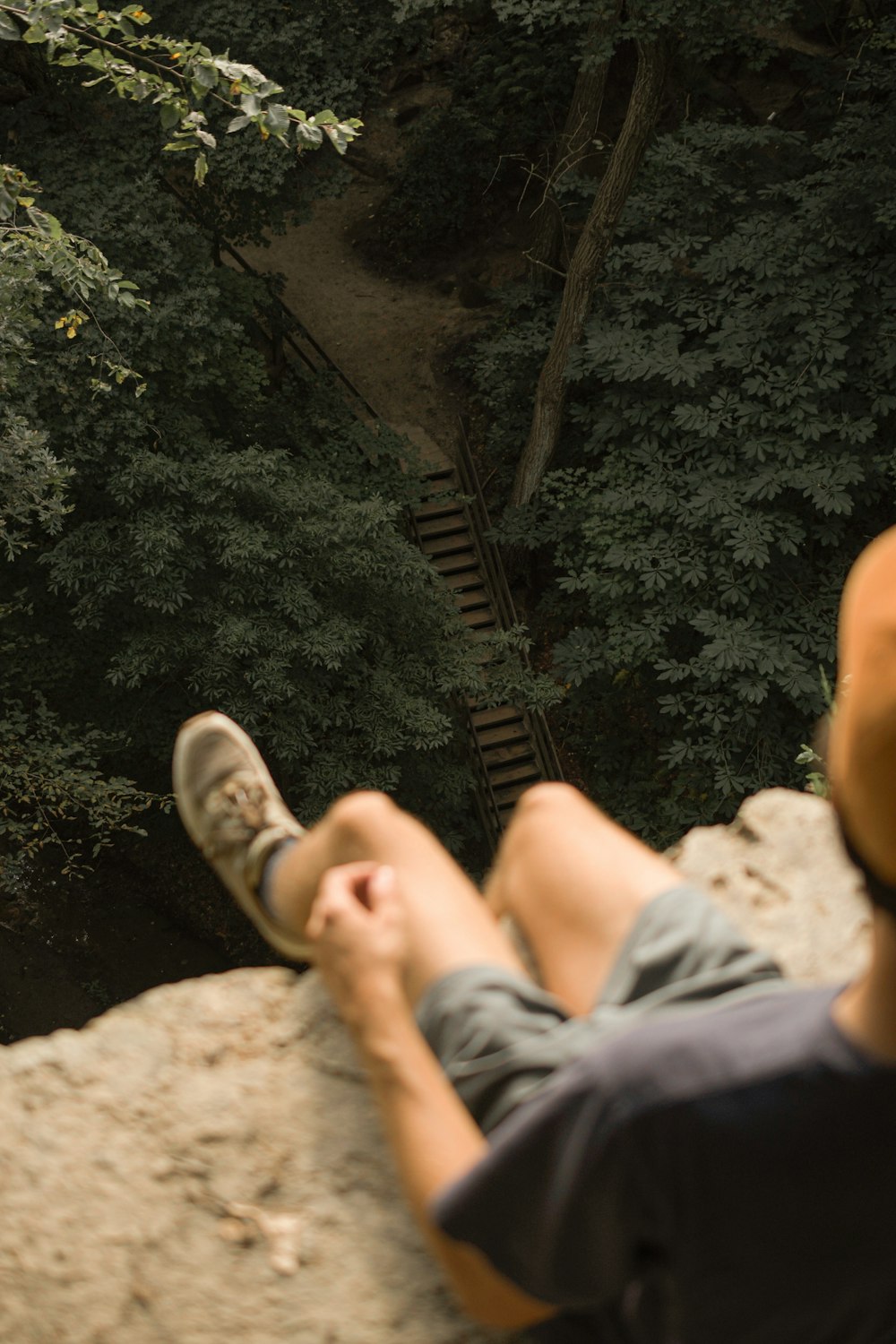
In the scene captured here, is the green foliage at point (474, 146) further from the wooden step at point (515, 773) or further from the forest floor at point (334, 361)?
the wooden step at point (515, 773)

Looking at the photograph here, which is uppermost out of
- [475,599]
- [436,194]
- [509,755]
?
[436,194]

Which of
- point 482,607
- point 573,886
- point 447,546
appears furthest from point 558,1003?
point 447,546

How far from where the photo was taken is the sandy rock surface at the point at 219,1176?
5.52 feet

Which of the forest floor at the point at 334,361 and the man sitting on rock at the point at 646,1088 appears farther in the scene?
the forest floor at the point at 334,361

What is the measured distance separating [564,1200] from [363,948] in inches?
19.7

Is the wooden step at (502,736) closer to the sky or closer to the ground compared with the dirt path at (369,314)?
closer to the ground

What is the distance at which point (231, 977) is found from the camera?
2.26 meters

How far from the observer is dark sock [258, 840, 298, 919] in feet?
7.50

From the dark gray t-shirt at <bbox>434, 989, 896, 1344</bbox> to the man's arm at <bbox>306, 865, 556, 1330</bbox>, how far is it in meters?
0.10

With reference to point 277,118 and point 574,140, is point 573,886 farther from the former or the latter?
point 574,140

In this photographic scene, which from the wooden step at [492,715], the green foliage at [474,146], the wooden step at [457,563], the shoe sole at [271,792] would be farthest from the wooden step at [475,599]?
the shoe sole at [271,792]

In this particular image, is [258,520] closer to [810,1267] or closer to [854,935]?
[854,935]

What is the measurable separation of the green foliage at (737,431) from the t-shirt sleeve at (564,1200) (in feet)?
24.8

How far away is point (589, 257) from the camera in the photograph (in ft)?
31.6
